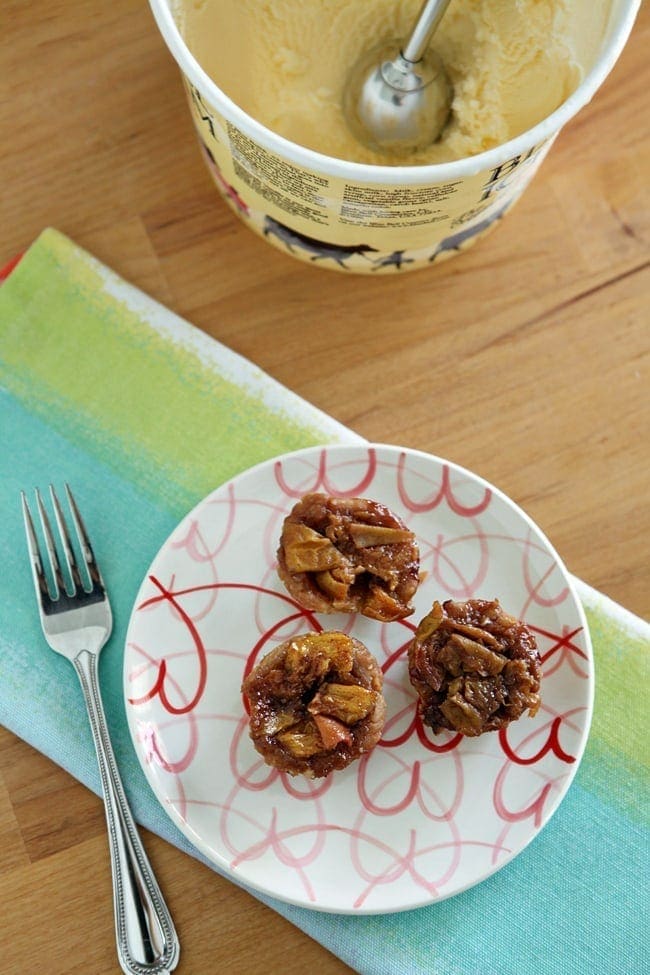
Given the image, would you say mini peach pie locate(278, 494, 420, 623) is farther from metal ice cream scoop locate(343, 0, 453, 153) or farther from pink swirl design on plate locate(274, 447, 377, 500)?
metal ice cream scoop locate(343, 0, 453, 153)

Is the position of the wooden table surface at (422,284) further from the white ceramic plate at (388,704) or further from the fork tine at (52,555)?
the fork tine at (52,555)

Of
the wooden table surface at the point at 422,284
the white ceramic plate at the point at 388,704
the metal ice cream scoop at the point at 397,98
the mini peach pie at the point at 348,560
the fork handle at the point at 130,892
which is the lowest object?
the fork handle at the point at 130,892

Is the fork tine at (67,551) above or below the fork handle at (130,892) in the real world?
above

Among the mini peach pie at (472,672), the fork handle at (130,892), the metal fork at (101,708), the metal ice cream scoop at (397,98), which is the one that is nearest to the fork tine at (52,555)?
the metal fork at (101,708)

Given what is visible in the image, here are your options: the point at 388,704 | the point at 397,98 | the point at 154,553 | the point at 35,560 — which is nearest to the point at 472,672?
the point at 388,704

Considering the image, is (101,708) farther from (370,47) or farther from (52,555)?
(370,47)

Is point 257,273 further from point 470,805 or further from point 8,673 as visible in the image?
point 470,805
